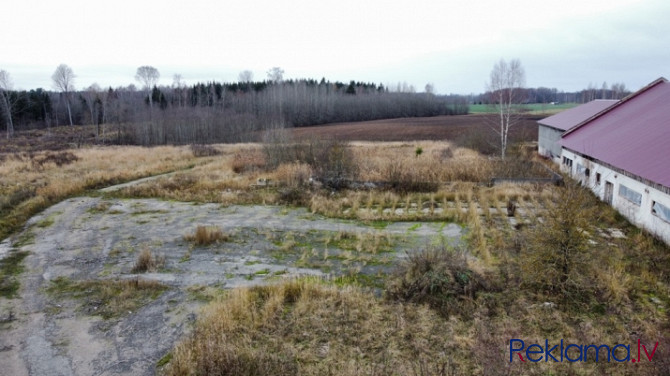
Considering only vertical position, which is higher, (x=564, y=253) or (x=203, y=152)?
(x=203, y=152)

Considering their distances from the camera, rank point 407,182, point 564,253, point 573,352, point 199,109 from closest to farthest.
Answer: point 573,352, point 564,253, point 407,182, point 199,109

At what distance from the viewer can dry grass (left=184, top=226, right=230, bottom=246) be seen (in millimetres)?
11211

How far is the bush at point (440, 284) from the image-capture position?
7.29 m

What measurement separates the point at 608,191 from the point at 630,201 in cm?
210

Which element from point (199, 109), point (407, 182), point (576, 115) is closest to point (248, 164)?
point (407, 182)

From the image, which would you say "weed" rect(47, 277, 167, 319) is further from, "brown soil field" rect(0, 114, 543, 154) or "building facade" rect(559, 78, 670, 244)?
"brown soil field" rect(0, 114, 543, 154)

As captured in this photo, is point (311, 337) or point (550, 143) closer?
point (311, 337)

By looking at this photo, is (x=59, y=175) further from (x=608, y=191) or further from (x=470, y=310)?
(x=608, y=191)

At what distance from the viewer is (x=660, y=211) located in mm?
10250

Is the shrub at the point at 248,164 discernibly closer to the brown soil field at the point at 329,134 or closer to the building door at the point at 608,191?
the brown soil field at the point at 329,134

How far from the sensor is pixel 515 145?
30219 millimetres

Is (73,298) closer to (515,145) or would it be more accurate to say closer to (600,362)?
(600,362)

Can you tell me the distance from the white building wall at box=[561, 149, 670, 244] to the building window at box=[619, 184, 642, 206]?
0.21 ft

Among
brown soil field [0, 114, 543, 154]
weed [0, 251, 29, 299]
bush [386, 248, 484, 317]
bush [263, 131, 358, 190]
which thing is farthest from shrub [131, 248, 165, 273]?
brown soil field [0, 114, 543, 154]
